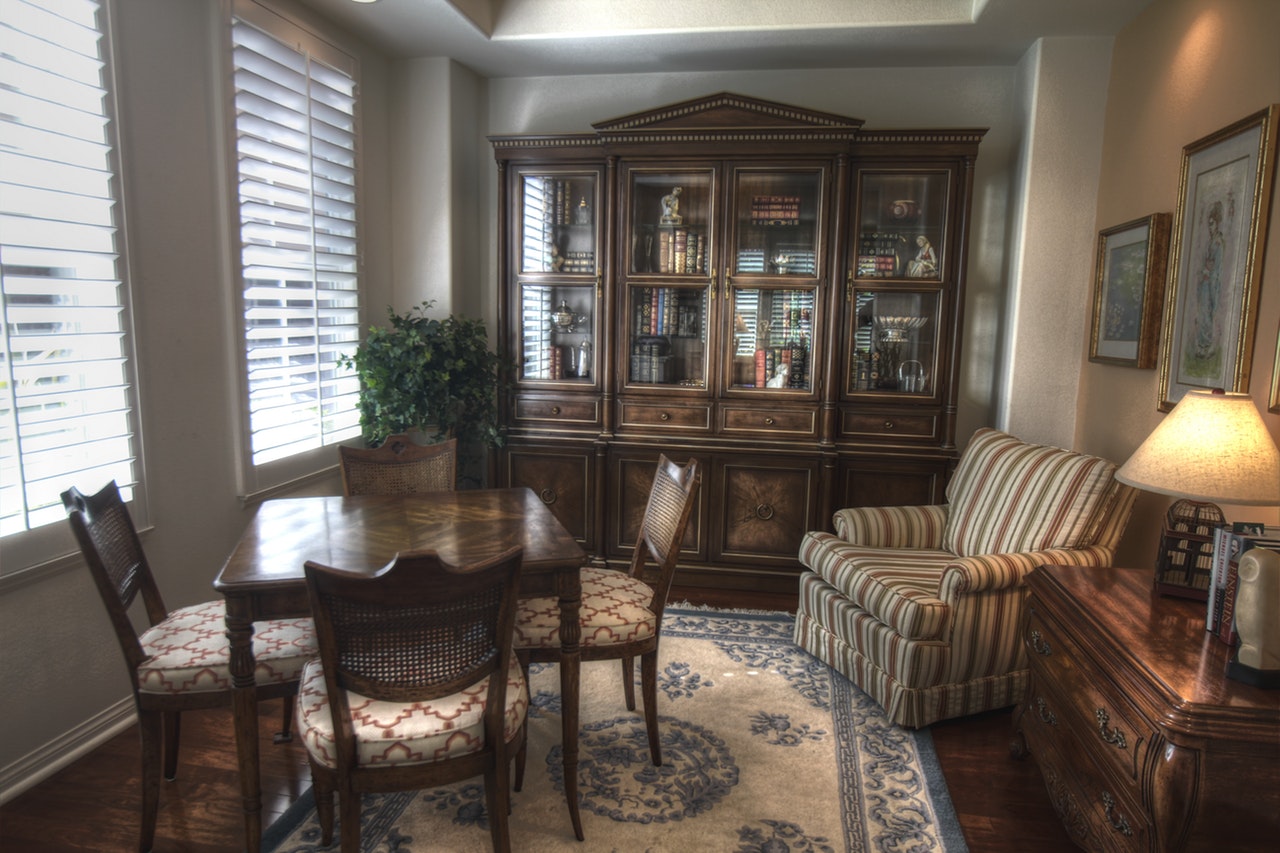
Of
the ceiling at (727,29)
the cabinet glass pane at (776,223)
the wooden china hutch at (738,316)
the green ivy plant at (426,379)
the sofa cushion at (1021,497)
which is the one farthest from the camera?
the cabinet glass pane at (776,223)

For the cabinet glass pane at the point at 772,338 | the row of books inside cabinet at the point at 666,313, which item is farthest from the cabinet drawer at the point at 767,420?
the row of books inside cabinet at the point at 666,313

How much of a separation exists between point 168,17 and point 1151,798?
141 inches

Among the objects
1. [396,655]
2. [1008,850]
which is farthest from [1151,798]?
[396,655]

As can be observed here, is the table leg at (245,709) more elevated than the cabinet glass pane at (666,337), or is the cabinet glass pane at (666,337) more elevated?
the cabinet glass pane at (666,337)

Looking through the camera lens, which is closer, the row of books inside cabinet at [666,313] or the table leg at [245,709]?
the table leg at [245,709]

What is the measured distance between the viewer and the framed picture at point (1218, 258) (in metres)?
2.34

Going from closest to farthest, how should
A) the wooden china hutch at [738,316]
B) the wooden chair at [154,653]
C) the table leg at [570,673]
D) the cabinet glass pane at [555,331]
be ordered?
the wooden chair at [154,653] → the table leg at [570,673] → the wooden china hutch at [738,316] → the cabinet glass pane at [555,331]

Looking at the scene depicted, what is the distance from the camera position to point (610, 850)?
209 centimetres

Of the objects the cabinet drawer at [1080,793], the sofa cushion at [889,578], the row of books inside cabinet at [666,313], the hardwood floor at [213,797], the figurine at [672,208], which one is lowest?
the hardwood floor at [213,797]

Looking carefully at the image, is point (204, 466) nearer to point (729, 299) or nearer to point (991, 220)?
point (729, 299)

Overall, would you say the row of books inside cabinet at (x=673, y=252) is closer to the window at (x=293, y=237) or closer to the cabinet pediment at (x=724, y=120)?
the cabinet pediment at (x=724, y=120)

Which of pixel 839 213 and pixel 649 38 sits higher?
pixel 649 38

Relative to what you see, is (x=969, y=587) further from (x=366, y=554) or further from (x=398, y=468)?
(x=398, y=468)

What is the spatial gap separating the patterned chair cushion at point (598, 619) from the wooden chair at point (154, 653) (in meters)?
0.60
